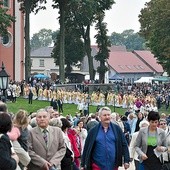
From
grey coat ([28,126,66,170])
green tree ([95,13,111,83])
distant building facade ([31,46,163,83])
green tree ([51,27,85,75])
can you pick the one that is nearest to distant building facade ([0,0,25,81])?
green tree ([51,27,85,75])

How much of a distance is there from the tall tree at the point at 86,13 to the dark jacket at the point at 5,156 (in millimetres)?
49707

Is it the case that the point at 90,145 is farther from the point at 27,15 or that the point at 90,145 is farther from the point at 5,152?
the point at 27,15

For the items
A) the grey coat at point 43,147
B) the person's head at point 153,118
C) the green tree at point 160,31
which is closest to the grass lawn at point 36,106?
the green tree at point 160,31

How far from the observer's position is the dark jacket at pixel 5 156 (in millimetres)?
7305

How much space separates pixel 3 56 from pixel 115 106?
Result: 16517mm

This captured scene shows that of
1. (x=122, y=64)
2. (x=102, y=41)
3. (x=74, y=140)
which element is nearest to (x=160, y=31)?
(x=102, y=41)

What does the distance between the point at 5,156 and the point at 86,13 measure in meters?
54.2

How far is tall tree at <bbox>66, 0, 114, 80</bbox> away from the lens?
57781mm

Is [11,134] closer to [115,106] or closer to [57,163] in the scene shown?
[57,163]

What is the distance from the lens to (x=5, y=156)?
732 centimetres

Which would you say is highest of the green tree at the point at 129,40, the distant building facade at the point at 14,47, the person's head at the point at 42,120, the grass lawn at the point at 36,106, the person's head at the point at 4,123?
the green tree at the point at 129,40

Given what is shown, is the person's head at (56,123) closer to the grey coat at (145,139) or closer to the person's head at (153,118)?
the grey coat at (145,139)

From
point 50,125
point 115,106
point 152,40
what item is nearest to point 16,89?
point 115,106

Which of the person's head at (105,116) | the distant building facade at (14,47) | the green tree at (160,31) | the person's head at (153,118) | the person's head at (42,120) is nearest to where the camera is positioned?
the person's head at (42,120)
